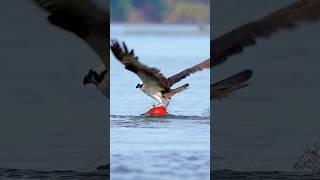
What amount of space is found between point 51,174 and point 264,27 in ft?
4.54

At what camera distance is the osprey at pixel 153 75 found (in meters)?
5.41

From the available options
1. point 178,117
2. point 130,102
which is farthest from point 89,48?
point 130,102

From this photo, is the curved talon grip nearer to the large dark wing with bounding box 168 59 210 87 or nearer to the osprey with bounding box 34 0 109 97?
the large dark wing with bounding box 168 59 210 87

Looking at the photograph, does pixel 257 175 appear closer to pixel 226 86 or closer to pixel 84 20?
pixel 226 86

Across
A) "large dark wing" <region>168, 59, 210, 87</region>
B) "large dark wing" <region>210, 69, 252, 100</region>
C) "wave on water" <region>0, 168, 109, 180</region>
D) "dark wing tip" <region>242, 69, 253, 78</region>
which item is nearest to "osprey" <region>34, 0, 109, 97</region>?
"wave on water" <region>0, 168, 109, 180</region>

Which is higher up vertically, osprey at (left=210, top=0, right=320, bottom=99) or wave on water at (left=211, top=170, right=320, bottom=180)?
osprey at (left=210, top=0, right=320, bottom=99)

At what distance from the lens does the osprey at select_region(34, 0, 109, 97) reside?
185 inches

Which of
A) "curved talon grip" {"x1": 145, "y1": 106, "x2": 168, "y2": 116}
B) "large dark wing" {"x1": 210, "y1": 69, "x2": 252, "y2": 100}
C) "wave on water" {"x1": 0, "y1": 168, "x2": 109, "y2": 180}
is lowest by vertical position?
"wave on water" {"x1": 0, "y1": 168, "x2": 109, "y2": 180}

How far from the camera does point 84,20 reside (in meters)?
4.83

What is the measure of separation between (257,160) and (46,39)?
1299mm

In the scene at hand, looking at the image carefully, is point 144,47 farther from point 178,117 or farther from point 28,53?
point 28,53

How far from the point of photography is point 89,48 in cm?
473

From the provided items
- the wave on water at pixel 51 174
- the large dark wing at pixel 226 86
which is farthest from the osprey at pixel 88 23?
the large dark wing at pixel 226 86

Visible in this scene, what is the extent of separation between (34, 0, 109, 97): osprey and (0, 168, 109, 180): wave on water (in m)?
0.43
